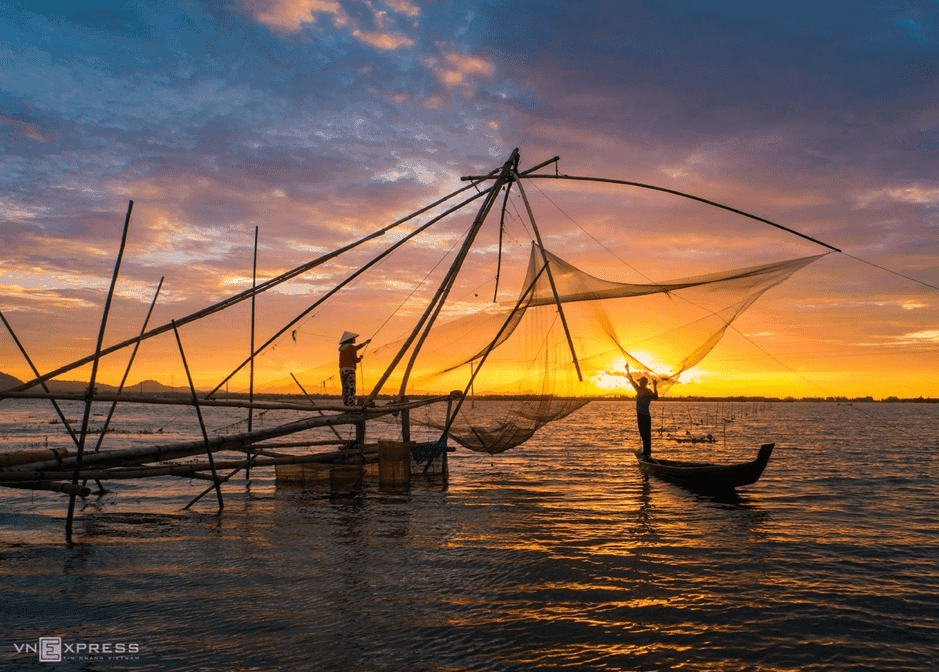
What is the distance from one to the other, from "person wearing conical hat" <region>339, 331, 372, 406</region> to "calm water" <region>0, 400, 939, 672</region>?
95.3 inches

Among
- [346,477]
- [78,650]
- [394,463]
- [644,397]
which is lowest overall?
[78,650]

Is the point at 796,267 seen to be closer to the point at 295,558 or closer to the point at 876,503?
the point at 876,503

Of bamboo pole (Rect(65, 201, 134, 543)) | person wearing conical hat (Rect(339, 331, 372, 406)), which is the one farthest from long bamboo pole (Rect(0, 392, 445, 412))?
person wearing conical hat (Rect(339, 331, 372, 406))

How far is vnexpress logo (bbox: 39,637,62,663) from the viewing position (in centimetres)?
543

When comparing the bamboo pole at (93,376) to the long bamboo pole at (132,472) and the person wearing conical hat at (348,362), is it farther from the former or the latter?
the person wearing conical hat at (348,362)

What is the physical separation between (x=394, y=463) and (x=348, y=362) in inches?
106

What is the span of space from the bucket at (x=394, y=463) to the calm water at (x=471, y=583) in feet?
1.21

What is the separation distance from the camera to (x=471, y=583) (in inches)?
301

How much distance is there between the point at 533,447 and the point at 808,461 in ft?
44.3

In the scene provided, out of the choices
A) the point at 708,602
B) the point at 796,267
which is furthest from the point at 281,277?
the point at 796,267

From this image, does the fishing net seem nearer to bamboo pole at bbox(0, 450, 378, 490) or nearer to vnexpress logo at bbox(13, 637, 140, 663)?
bamboo pole at bbox(0, 450, 378, 490)

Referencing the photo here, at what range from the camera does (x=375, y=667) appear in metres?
5.31

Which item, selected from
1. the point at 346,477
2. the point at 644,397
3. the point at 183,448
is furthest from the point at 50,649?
the point at 644,397

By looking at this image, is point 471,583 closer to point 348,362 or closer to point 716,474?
point 348,362
